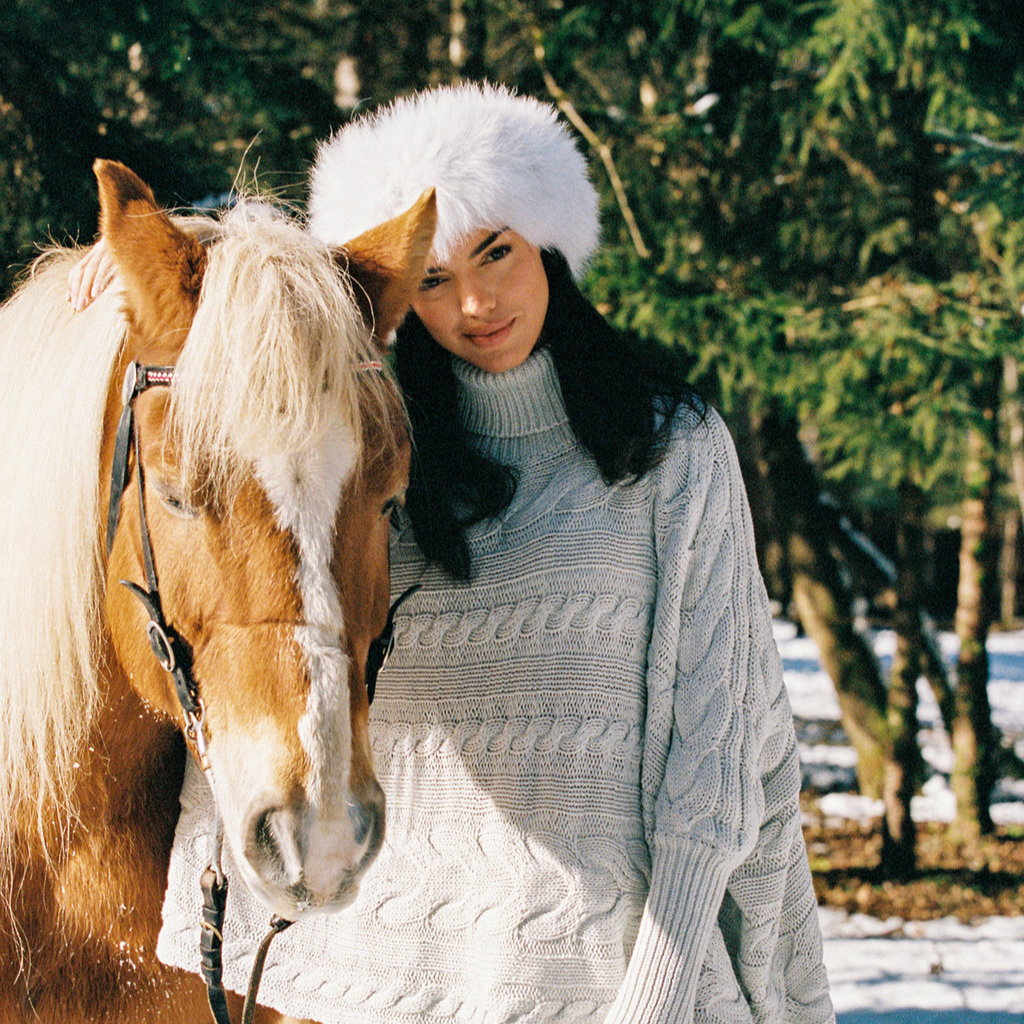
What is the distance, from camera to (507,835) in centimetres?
156

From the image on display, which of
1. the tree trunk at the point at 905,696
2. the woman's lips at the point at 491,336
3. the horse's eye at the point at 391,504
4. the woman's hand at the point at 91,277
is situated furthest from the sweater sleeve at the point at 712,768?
the tree trunk at the point at 905,696

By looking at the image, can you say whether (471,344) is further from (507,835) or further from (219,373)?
(507,835)

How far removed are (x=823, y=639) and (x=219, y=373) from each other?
5178 mm

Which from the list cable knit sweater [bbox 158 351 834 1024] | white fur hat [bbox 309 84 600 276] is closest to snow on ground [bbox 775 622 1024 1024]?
cable knit sweater [bbox 158 351 834 1024]

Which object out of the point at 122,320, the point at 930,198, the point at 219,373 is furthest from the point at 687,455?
the point at 930,198

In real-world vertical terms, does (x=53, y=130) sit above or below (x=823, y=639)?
above

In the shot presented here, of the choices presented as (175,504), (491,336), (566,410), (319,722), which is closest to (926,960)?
(566,410)

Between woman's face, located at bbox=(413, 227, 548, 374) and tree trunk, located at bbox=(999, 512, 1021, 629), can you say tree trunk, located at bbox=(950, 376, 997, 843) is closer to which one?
woman's face, located at bbox=(413, 227, 548, 374)

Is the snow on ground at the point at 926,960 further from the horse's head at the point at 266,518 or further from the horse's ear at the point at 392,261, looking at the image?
the horse's ear at the point at 392,261

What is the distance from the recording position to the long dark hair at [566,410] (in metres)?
1.66

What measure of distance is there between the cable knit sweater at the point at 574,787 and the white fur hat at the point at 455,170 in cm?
47

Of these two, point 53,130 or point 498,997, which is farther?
point 53,130

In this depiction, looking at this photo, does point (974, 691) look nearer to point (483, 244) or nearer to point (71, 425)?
point (483, 244)

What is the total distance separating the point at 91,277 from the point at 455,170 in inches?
24.5
